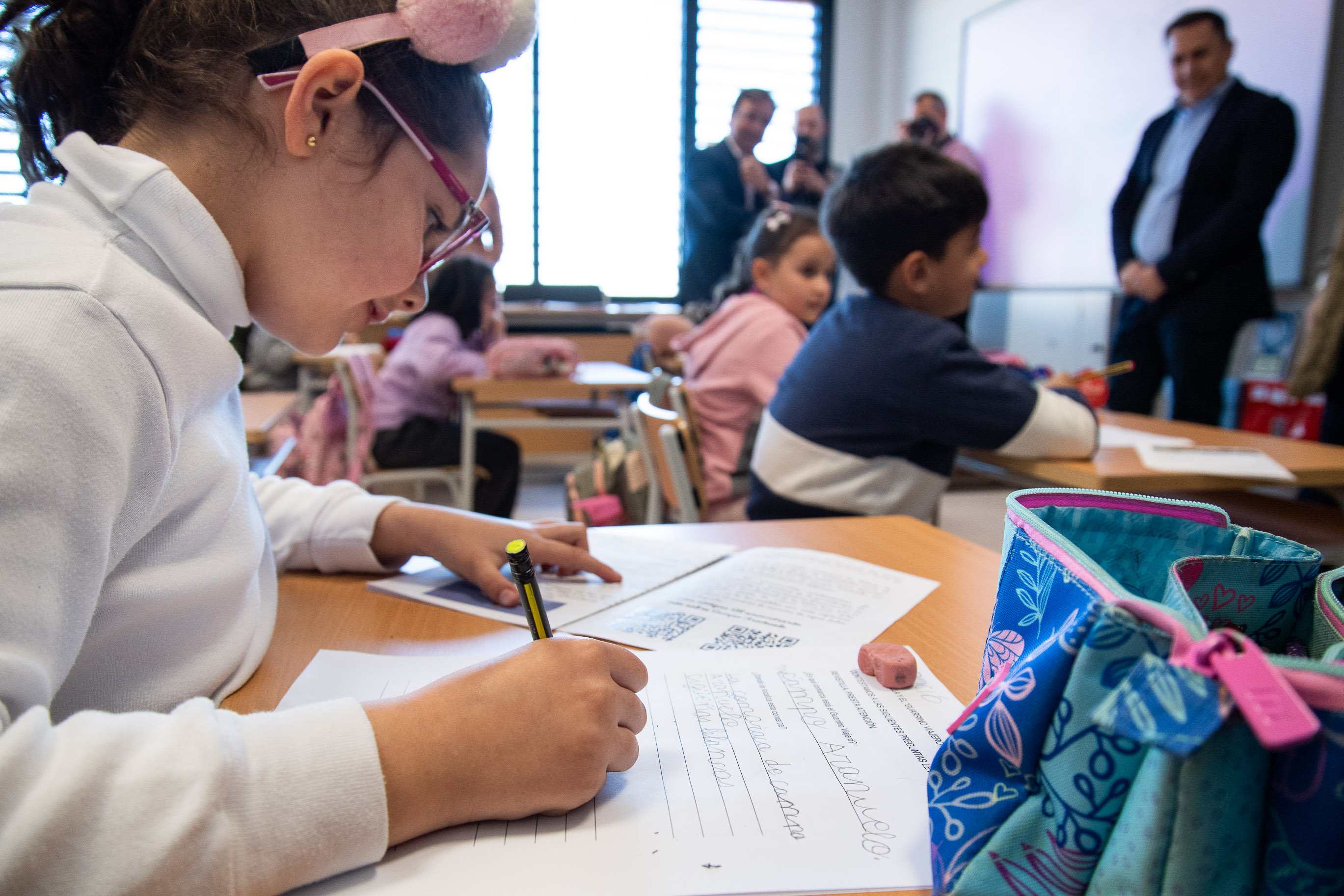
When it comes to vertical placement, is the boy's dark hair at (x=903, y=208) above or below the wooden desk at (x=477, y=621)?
above

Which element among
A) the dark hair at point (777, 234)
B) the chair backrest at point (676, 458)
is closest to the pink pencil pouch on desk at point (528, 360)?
the dark hair at point (777, 234)

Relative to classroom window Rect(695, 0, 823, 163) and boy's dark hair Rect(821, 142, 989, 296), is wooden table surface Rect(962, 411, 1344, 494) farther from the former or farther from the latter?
classroom window Rect(695, 0, 823, 163)

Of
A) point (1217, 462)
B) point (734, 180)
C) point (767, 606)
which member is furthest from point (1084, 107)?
point (767, 606)

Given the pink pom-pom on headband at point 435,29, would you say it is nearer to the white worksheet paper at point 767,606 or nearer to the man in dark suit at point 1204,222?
the white worksheet paper at point 767,606

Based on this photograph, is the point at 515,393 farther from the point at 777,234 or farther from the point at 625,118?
the point at 625,118

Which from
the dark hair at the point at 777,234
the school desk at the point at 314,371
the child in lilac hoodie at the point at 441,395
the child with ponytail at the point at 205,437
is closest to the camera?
the child with ponytail at the point at 205,437

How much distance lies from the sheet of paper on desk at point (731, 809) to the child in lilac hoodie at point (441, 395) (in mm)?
2690

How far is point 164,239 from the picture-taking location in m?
0.52

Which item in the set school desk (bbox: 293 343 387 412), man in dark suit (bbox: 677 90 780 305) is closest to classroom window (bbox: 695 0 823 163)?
man in dark suit (bbox: 677 90 780 305)

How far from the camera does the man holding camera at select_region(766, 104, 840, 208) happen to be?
14.2 ft

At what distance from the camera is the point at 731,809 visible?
0.43 metres

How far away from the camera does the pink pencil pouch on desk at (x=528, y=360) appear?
310 cm

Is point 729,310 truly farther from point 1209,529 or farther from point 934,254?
point 1209,529

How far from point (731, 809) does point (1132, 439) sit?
1621 millimetres
